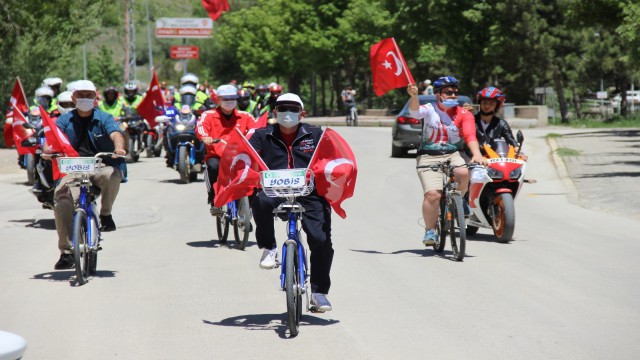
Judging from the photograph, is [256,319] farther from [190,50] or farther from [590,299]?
[190,50]

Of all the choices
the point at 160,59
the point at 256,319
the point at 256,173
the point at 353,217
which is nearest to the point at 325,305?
the point at 256,319

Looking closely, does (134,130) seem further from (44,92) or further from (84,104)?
(84,104)

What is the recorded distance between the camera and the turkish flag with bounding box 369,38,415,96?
40.4 feet

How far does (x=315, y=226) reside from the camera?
28.0 ft

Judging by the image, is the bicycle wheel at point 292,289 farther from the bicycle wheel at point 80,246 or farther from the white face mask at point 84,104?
the white face mask at point 84,104

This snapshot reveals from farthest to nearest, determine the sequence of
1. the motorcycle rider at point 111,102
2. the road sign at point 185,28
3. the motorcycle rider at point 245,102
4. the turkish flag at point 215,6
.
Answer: the road sign at point 185,28 < the turkish flag at point 215,6 < the motorcycle rider at point 111,102 < the motorcycle rider at point 245,102

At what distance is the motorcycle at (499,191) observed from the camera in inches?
532

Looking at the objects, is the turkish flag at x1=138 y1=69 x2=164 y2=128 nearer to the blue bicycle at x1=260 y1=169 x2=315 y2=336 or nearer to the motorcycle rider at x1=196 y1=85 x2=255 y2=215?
the motorcycle rider at x1=196 y1=85 x2=255 y2=215

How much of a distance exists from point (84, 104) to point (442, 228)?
381 centimetres

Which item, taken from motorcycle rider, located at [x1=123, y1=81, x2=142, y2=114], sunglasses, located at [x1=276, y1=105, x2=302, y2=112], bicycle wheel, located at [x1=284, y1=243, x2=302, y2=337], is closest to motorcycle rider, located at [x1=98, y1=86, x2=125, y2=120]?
motorcycle rider, located at [x1=123, y1=81, x2=142, y2=114]

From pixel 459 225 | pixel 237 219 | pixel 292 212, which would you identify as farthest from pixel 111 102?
pixel 292 212

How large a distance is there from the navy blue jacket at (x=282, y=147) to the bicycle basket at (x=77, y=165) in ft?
7.99

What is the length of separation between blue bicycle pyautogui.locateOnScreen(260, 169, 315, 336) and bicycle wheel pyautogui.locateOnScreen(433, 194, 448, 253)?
416 cm

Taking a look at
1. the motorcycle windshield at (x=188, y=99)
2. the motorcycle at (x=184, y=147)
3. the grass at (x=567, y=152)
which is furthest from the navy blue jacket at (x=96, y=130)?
the grass at (x=567, y=152)
